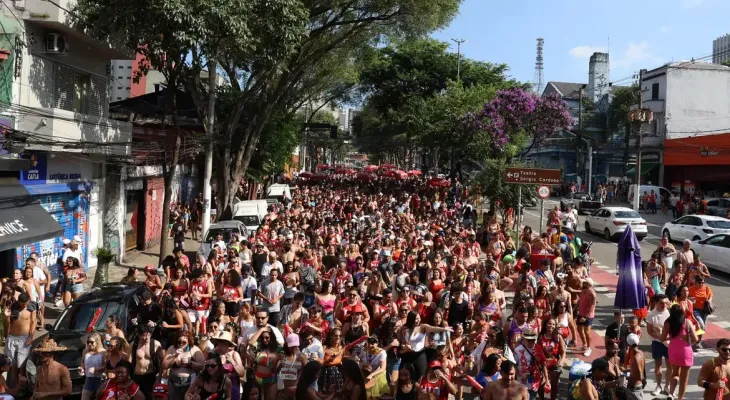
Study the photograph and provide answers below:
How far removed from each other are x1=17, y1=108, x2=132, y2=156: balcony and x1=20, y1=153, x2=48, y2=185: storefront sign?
48 centimetres

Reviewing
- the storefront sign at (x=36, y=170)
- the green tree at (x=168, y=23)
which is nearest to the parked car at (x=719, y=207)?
the green tree at (x=168, y=23)

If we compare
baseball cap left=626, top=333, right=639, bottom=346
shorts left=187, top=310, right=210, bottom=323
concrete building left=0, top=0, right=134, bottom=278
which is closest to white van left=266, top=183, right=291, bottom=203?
concrete building left=0, top=0, right=134, bottom=278

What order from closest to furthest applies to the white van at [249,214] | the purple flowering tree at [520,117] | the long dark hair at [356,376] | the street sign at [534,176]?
the long dark hair at [356,376]
the street sign at [534,176]
the white van at [249,214]
the purple flowering tree at [520,117]

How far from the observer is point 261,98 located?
2447 cm

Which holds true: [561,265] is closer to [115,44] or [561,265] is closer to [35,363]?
[35,363]

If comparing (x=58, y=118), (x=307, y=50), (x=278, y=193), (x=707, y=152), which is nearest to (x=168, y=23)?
(x=58, y=118)

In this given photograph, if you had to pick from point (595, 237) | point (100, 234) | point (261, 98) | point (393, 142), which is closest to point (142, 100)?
point (261, 98)

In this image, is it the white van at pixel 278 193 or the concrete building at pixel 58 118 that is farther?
the white van at pixel 278 193

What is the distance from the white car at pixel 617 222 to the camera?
2591 centimetres

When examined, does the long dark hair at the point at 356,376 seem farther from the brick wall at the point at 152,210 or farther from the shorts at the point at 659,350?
the brick wall at the point at 152,210

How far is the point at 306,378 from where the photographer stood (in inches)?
289

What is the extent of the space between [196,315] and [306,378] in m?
4.60

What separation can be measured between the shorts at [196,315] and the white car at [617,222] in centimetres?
1861

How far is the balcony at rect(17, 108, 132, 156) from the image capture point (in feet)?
49.7
